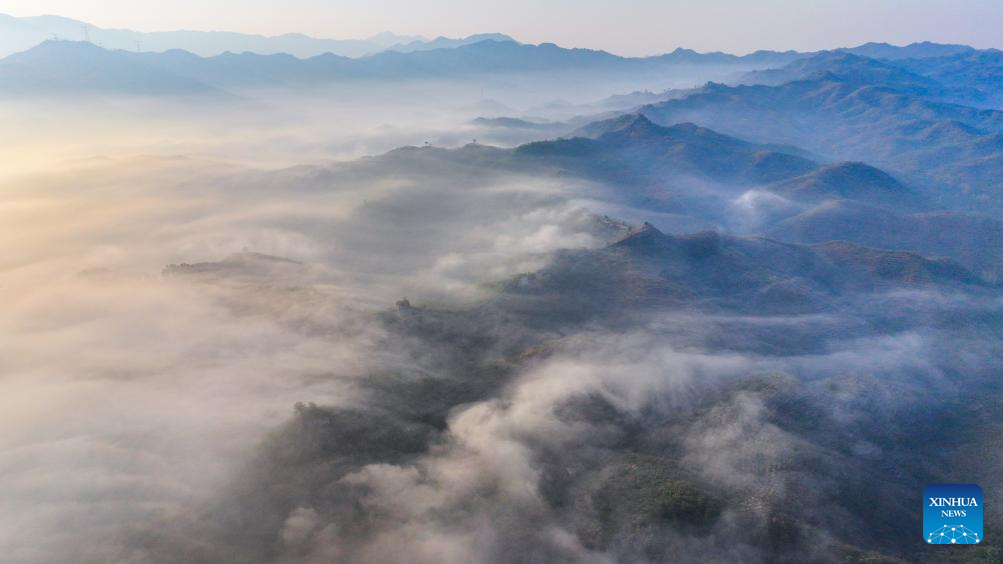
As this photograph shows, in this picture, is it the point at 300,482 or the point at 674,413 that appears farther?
the point at 674,413

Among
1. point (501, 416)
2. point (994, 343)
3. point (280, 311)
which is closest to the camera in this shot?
point (501, 416)

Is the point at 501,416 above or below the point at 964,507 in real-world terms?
above

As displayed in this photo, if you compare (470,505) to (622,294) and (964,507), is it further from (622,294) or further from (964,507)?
(622,294)

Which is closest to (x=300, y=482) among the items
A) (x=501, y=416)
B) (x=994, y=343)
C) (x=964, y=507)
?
(x=501, y=416)

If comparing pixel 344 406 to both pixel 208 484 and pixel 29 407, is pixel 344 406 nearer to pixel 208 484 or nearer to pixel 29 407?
pixel 208 484

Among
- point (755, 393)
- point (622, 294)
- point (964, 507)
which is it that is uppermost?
point (622, 294)

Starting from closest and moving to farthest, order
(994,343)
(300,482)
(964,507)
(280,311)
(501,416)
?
(964,507)
(300,482)
(501,416)
(994,343)
(280,311)

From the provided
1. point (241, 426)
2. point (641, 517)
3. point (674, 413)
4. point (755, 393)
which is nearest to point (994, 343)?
point (755, 393)
